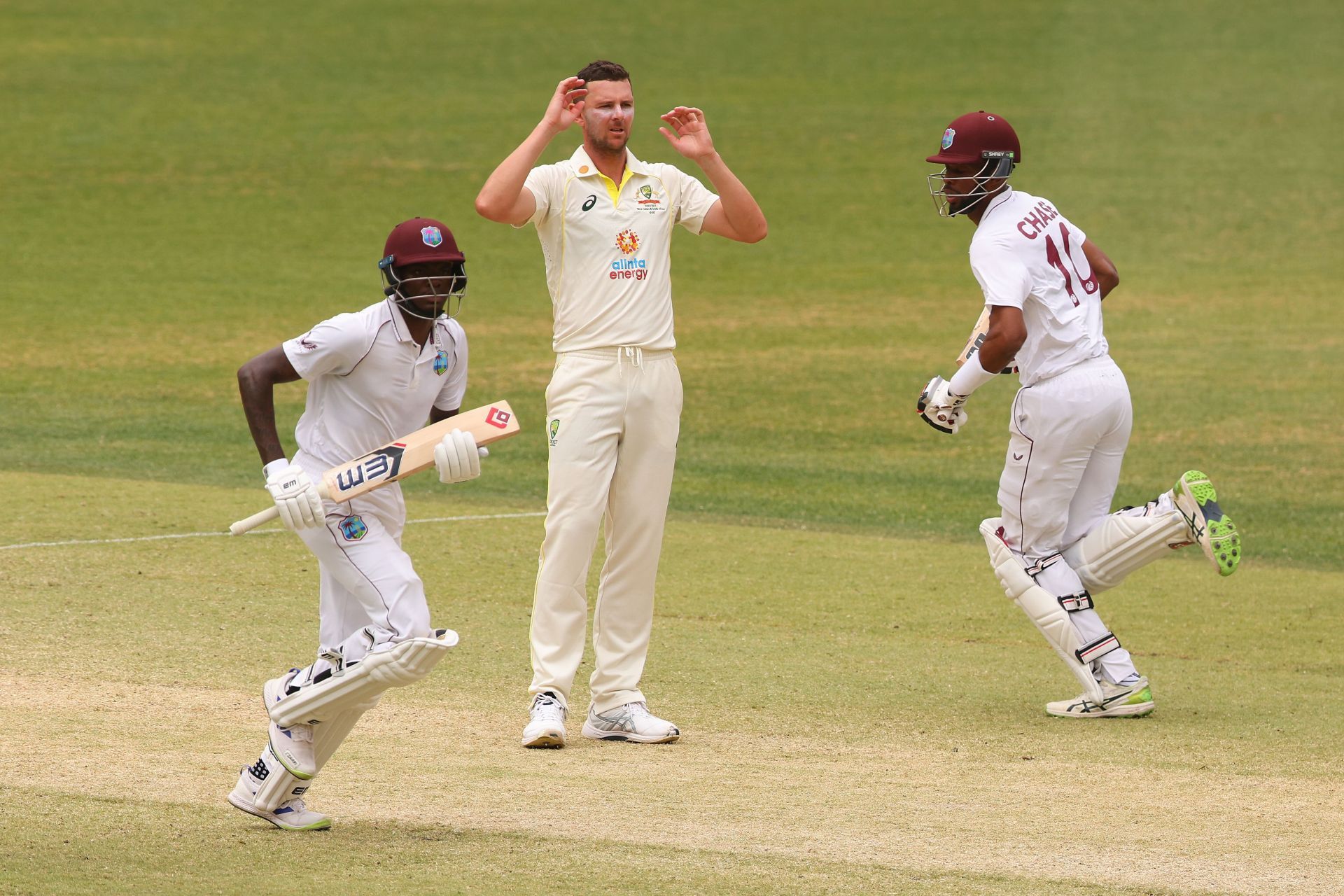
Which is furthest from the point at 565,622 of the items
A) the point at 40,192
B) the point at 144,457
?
the point at 40,192

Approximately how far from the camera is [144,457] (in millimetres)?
13609

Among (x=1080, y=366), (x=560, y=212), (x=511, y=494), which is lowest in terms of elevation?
(x=511, y=494)

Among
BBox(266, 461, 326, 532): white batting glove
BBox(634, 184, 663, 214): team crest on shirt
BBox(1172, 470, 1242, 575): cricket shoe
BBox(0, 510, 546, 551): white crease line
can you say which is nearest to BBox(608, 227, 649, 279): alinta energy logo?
BBox(634, 184, 663, 214): team crest on shirt

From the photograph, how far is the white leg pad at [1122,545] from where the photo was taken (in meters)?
7.64

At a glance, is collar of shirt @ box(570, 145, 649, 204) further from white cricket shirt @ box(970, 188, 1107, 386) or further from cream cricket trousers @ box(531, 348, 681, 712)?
white cricket shirt @ box(970, 188, 1107, 386)

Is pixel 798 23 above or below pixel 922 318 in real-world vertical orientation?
above

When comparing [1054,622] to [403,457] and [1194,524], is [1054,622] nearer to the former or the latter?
[1194,524]

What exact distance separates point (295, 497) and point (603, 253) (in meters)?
2.02

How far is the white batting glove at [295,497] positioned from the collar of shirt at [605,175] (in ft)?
6.89

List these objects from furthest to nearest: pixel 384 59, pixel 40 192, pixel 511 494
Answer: pixel 384 59 < pixel 40 192 < pixel 511 494

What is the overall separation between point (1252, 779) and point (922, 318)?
48.8 feet

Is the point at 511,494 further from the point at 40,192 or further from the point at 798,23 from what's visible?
the point at 798,23

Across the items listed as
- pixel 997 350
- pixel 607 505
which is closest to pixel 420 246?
pixel 607 505

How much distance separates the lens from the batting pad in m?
5.63
